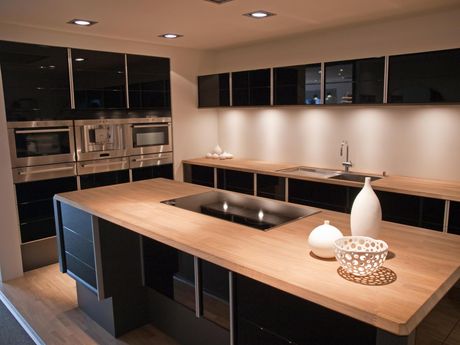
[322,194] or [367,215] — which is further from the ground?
[367,215]

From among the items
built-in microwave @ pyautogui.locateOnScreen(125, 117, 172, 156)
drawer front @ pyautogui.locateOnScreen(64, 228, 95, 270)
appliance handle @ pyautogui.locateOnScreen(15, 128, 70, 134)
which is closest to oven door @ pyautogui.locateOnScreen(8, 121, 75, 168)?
appliance handle @ pyautogui.locateOnScreen(15, 128, 70, 134)

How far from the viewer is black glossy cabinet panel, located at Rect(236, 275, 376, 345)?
5.07 ft

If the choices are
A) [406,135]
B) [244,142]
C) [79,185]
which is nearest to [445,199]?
[406,135]

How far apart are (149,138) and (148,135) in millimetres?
43

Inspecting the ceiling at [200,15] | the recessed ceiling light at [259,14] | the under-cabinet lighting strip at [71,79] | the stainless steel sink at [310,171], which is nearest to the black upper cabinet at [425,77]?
the ceiling at [200,15]

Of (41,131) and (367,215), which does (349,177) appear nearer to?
(367,215)

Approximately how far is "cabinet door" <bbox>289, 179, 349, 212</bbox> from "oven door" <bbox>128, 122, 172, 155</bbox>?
6.16 ft

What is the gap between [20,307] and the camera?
10.8 feet

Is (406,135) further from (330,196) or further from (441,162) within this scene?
(330,196)

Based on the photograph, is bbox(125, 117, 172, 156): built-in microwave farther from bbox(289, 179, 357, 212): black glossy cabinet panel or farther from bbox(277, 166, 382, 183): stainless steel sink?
bbox(289, 179, 357, 212): black glossy cabinet panel

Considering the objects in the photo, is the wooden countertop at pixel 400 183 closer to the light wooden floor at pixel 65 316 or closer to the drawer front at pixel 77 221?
the light wooden floor at pixel 65 316

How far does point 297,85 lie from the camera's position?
4.41 metres

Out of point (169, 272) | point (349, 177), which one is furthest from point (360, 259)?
point (349, 177)

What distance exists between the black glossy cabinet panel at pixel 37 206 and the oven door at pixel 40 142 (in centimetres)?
23
